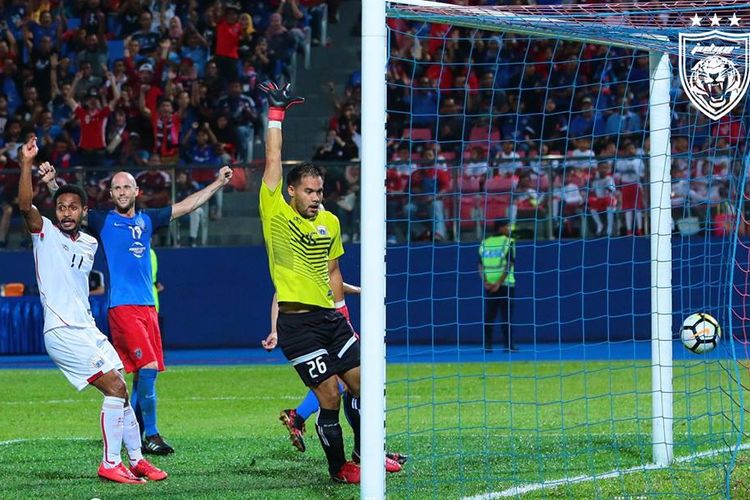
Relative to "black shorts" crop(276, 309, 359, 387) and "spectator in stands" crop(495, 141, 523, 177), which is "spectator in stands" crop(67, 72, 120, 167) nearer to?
"spectator in stands" crop(495, 141, 523, 177)

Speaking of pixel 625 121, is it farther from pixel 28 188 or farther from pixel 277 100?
pixel 28 188

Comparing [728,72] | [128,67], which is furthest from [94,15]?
[728,72]

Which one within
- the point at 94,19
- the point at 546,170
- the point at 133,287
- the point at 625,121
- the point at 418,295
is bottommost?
the point at 418,295

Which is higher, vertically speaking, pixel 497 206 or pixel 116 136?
pixel 116 136

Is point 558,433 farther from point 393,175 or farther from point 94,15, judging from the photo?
point 94,15

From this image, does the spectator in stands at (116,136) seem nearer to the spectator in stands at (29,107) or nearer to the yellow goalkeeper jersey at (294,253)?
the spectator in stands at (29,107)

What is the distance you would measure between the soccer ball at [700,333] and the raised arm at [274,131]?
3.07 m

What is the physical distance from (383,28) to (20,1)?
20.0 metres

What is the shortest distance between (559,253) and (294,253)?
4962 mm

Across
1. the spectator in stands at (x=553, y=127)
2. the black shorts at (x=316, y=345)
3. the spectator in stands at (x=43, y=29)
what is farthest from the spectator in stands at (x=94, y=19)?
the black shorts at (x=316, y=345)

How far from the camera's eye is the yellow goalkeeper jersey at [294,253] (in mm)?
7633

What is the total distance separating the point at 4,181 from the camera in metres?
18.8

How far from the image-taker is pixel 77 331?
324 inches

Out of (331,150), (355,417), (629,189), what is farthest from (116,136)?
(355,417)
